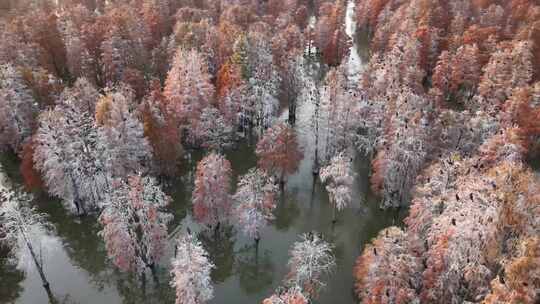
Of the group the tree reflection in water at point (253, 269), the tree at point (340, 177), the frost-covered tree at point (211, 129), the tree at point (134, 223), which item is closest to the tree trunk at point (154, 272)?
the tree at point (134, 223)

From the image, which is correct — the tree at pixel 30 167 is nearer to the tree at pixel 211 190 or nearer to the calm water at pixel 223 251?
the calm water at pixel 223 251

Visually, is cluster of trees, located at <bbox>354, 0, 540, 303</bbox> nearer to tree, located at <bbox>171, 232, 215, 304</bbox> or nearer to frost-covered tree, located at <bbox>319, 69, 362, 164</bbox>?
frost-covered tree, located at <bbox>319, 69, 362, 164</bbox>

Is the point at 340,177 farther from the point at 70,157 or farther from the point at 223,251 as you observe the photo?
the point at 70,157

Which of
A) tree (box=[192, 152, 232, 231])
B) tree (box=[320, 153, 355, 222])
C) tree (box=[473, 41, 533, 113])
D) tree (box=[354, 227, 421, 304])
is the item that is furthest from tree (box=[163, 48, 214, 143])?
tree (box=[473, 41, 533, 113])

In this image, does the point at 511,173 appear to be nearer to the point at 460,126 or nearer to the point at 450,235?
the point at 450,235

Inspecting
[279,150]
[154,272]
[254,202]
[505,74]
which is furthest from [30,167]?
[505,74]
